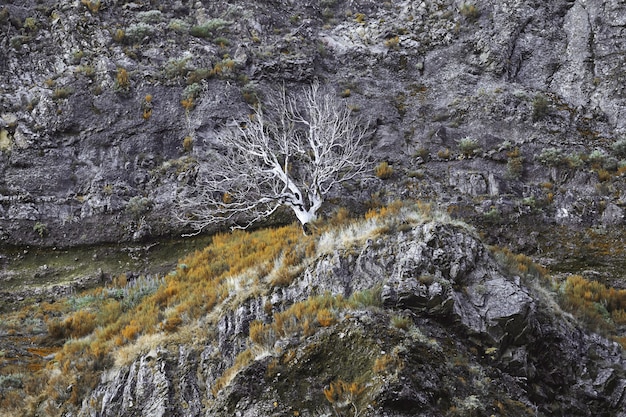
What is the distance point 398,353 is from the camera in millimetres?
8523

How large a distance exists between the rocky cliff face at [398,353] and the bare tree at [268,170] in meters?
6.00

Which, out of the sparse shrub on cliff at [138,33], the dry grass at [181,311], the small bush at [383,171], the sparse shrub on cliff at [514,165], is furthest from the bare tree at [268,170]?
the sparse shrub on cliff at [138,33]

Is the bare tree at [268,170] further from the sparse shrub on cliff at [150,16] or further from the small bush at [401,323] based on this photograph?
the sparse shrub on cliff at [150,16]

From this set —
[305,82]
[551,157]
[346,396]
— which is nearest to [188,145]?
[305,82]

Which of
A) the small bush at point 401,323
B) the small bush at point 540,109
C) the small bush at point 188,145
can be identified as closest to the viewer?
the small bush at point 401,323

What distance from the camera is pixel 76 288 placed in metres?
17.1

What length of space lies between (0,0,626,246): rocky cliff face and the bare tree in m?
1.25

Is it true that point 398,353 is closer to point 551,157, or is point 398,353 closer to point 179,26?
point 551,157

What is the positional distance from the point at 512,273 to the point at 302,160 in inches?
497

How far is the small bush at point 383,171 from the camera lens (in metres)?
21.8

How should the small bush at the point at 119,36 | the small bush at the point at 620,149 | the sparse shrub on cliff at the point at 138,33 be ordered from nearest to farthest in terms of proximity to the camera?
the small bush at the point at 620,149 < the small bush at the point at 119,36 < the sparse shrub on cliff at the point at 138,33

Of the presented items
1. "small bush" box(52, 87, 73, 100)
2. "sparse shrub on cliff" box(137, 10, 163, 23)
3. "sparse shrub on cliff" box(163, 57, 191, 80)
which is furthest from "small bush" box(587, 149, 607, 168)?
"sparse shrub on cliff" box(137, 10, 163, 23)

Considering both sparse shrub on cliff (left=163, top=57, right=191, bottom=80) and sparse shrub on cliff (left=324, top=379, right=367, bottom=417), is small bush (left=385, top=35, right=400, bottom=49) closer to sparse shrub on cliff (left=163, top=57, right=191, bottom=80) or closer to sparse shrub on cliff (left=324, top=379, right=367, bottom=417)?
sparse shrub on cliff (left=163, top=57, right=191, bottom=80)

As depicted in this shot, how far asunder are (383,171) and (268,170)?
6311 mm
